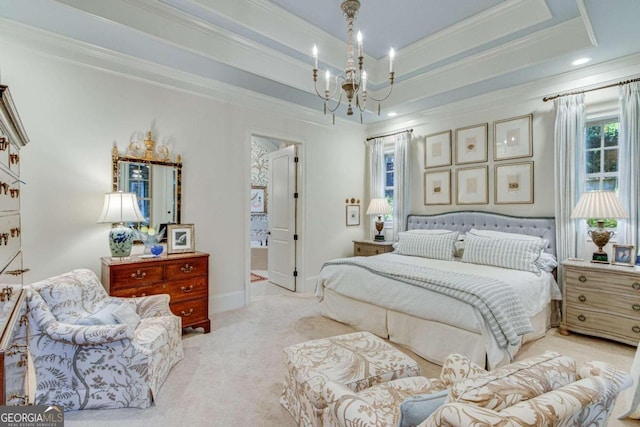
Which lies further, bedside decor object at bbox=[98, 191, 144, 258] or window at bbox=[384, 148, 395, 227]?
window at bbox=[384, 148, 395, 227]

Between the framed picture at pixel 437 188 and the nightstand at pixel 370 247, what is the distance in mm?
915

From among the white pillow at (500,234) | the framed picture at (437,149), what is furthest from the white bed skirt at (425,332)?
the framed picture at (437,149)

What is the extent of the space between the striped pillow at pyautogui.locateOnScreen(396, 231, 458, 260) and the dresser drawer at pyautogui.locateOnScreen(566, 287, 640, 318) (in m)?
1.24

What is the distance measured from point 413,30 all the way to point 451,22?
0.40m

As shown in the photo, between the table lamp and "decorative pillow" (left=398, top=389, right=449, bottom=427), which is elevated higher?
the table lamp

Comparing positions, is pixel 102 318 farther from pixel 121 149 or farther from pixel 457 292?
pixel 457 292

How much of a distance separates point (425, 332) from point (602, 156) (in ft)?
9.38

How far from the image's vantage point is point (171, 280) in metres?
3.03

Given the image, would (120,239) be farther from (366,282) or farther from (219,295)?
(366,282)

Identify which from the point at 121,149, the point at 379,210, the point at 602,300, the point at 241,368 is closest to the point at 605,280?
the point at 602,300

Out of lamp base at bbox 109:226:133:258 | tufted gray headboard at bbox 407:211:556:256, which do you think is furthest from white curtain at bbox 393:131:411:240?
lamp base at bbox 109:226:133:258

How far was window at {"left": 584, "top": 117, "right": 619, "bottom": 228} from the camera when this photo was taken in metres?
3.36

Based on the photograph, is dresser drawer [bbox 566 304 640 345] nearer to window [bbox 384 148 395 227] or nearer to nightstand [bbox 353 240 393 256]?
nightstand [bbox 353 240 393 256]

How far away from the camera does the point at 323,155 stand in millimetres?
5066
